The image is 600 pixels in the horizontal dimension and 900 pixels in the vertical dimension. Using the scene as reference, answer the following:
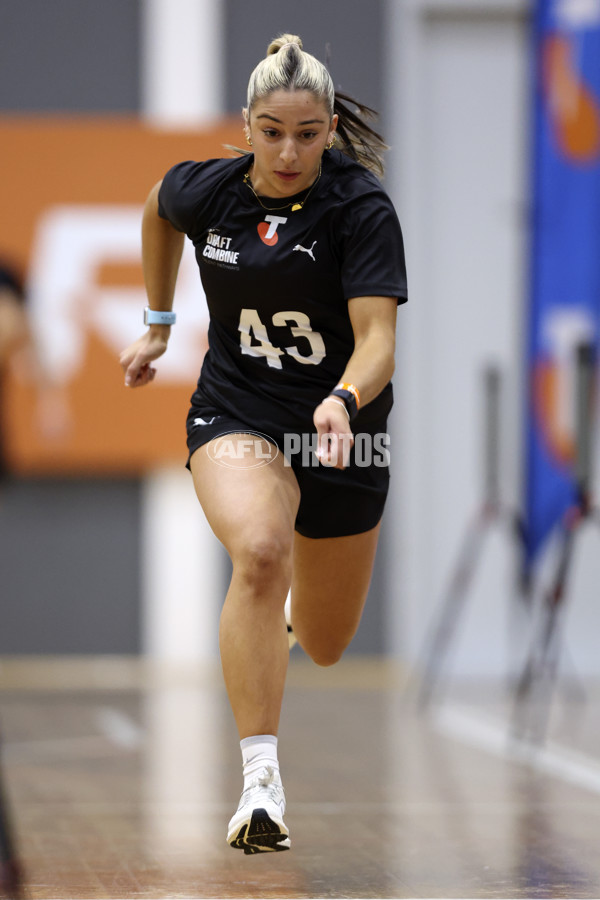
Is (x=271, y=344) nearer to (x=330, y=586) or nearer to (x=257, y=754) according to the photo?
(x=330, y=586)

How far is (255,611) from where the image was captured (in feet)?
8.77

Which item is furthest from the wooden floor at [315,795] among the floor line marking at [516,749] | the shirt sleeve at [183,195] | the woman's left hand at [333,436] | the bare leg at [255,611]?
the shirt sleeve at [183,195]

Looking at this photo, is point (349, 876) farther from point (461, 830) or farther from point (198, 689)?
point (198, 689)

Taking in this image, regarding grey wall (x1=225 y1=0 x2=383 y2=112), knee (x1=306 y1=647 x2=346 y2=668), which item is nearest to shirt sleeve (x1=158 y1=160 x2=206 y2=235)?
knee (x1=306 y1=647 x2=346 y2=668)

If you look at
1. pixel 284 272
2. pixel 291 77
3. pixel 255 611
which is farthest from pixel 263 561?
pixel 291 77

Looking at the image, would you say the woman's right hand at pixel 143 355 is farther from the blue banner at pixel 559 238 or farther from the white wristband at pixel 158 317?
Result: the blue banner at pixel 559 238

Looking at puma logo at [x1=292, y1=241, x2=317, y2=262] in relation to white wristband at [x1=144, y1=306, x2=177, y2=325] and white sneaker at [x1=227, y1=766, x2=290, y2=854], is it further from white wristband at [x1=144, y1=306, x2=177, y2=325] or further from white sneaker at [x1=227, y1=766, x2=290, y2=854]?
white sneaker at [x1=227, y1=766, x2=290, y2=854]

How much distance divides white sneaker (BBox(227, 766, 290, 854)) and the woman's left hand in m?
0.67

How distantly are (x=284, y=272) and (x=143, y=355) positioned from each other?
0.54 m

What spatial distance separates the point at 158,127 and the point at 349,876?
5734 mm

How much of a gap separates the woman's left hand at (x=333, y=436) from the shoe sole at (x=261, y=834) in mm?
696

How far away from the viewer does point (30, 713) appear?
247 inches

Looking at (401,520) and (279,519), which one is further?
(401,520)

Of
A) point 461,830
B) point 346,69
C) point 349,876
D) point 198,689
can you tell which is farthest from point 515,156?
point 349,876
